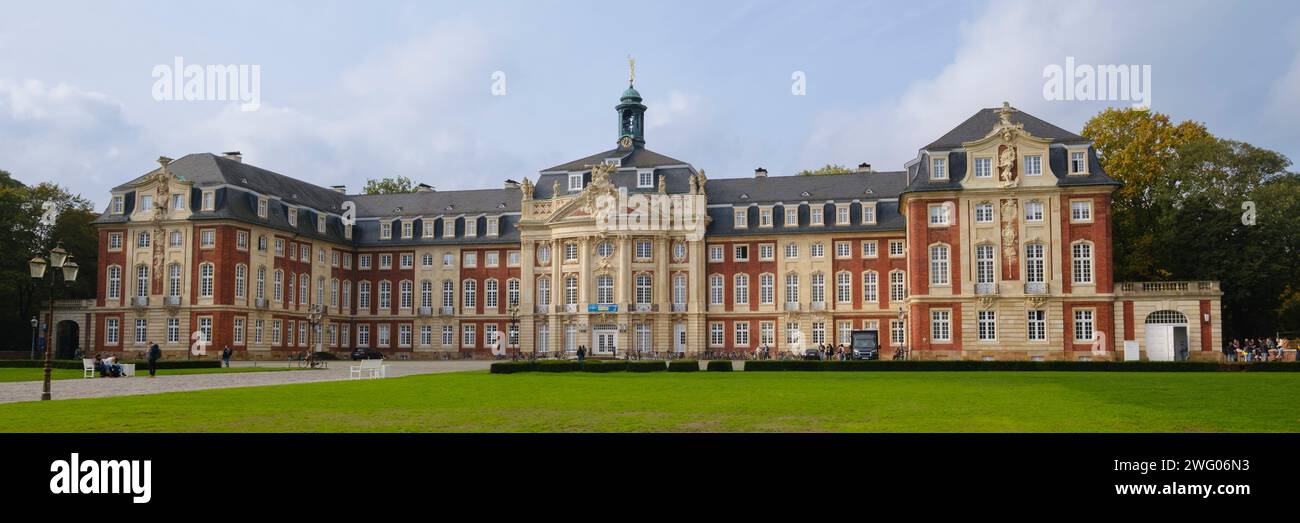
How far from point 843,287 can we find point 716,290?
8.68 metres

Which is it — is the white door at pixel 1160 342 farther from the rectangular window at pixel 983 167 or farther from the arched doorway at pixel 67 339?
the arched doorway at pixel 67 339

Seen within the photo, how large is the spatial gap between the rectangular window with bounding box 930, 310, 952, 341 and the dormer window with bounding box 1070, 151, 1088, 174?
1066 centimetres

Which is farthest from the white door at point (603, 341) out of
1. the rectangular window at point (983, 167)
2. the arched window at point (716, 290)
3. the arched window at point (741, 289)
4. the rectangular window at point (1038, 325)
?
the rectangular window at point (1038, 325)

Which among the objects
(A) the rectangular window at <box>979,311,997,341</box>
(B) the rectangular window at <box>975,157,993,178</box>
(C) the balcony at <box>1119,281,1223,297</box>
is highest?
(B) the rectangular window at <box>975,157,993,178</box>

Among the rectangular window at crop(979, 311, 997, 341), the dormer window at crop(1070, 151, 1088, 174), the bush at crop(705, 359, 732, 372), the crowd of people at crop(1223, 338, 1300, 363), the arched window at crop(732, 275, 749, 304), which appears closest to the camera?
the bush at crop(705, 359, 732, 372)

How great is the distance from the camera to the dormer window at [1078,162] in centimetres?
6106

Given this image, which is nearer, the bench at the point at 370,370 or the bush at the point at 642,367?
the bench at the point at 370,370

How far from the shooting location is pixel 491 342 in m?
79.0

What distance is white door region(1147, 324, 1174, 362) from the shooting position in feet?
195

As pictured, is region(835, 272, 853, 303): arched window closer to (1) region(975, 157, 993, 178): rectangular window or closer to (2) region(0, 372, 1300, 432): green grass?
(1) region(975, 157, 993, 178): rectangular window

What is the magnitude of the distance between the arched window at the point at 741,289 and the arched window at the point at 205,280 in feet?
112

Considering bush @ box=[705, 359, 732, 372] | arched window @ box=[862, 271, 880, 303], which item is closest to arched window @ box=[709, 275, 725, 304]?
arched window @ box=[862, 271, 880, 303]

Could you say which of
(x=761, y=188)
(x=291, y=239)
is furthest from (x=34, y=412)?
(x=761, y=188)

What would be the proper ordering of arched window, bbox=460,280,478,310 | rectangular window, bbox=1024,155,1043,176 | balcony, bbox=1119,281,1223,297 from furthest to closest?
arched window, bbox=460,280,478,310
rectangular window, bbox=1024,155,1043,176
balcony, bbox=1119,281,1223,297
